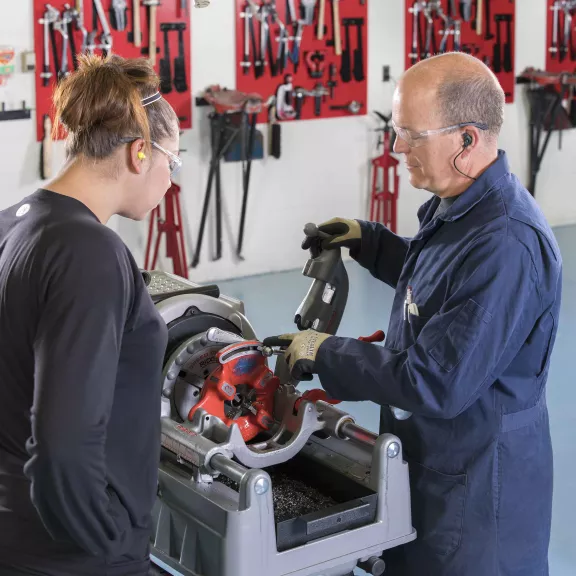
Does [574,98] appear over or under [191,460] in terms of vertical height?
over

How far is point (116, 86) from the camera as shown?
5.23 feet

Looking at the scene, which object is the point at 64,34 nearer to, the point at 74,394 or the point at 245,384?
the point at 245,384

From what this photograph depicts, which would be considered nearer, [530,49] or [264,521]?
[264,521]

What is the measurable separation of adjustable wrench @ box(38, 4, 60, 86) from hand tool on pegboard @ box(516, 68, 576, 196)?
3899 millimetres

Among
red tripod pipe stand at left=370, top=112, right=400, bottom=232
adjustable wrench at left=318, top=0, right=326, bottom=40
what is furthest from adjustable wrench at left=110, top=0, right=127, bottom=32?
red tripod pipe stand at left=370, top=112, right=400, bottom=232

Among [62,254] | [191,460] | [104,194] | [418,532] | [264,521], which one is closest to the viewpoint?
[62,254]

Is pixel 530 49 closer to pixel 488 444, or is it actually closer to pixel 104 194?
pixel 488 444

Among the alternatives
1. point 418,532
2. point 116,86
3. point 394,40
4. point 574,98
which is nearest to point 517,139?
point 574,98

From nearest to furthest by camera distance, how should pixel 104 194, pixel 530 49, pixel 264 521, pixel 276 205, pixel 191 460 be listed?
pixel 104 194
pixel 264 521
pixel 191 460
pixel 276 205
pixel 530 49

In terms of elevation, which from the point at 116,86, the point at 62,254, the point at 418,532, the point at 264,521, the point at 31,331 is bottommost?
the point at 418,532

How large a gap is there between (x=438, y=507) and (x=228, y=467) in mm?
493

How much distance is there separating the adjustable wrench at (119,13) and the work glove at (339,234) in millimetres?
3997

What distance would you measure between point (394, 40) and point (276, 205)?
1.55m

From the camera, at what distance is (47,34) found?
19.1 feet
